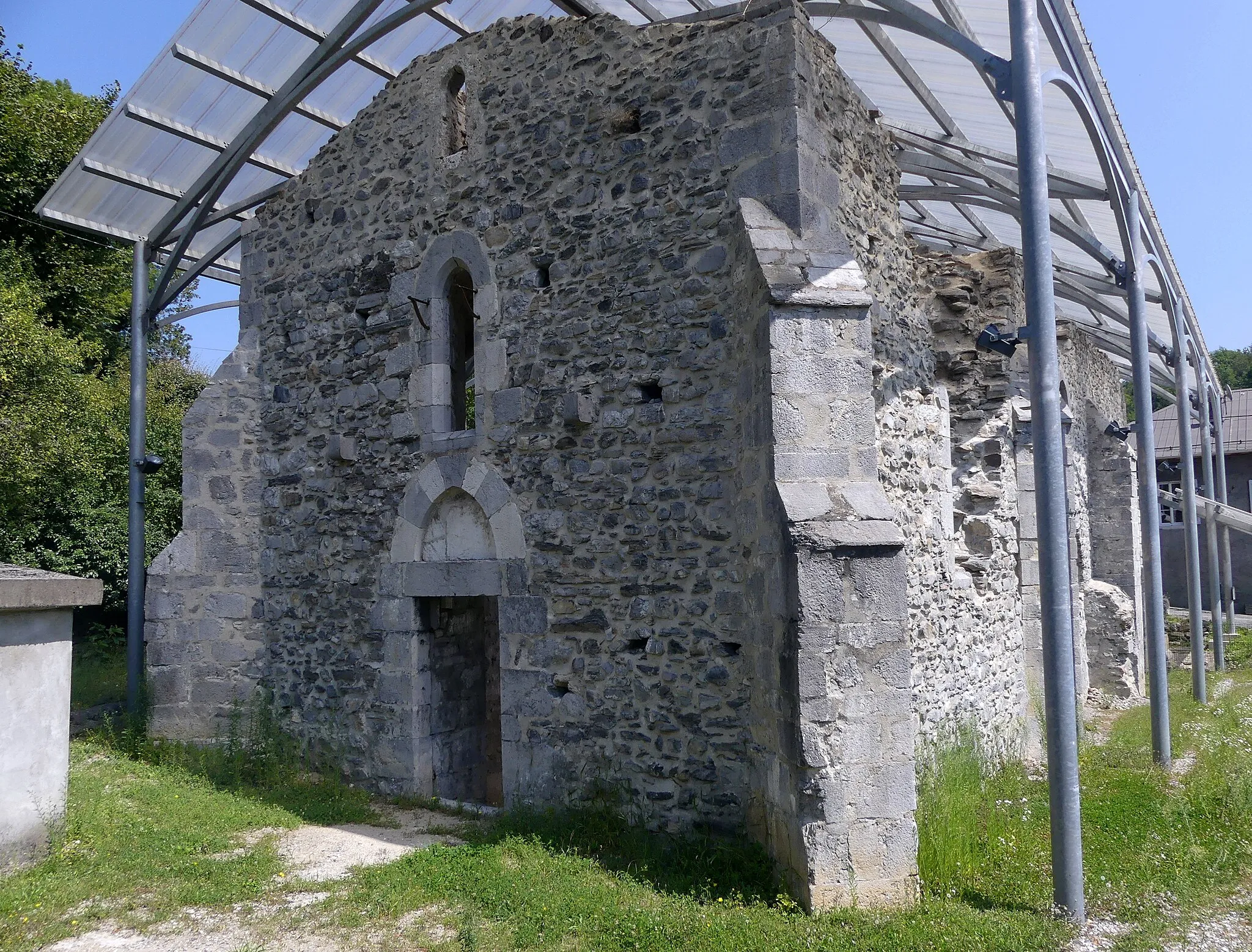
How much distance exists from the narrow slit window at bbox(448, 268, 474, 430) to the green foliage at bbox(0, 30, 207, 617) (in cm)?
592

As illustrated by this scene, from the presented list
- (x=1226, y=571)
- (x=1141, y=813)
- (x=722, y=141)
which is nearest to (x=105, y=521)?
(x=722, y=141)

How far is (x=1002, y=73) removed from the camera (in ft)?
16.0

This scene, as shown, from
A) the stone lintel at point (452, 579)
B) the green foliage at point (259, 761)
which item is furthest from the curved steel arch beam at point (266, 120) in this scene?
the green foliage at point (259, 761)

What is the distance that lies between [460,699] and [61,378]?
706cm

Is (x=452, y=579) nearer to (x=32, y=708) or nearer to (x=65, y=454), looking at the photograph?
(x=32, y=708)

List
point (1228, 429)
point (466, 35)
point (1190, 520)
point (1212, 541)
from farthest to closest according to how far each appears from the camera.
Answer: point (1228, 429)
point (1212, 541)
point (1190, 520)
point (466, 35)

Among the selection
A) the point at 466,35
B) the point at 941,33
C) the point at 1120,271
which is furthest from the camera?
the point at 466,35

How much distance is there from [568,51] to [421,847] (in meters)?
5.82

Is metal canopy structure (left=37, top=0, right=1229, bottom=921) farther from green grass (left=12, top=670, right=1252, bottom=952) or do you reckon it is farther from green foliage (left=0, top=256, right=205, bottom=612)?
green grass (left=12, top=670, right=1252, bottom=952)

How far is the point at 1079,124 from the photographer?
27.2 feet

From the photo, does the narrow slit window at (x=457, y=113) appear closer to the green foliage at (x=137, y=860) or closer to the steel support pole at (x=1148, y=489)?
the green foliage at (x=137, y=860)

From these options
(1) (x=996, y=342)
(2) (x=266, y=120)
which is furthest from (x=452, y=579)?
(2) (x=266, y=120)

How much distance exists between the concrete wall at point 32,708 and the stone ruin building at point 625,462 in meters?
2.23

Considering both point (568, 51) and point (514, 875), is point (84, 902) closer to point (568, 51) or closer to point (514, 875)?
point (514, 875)
